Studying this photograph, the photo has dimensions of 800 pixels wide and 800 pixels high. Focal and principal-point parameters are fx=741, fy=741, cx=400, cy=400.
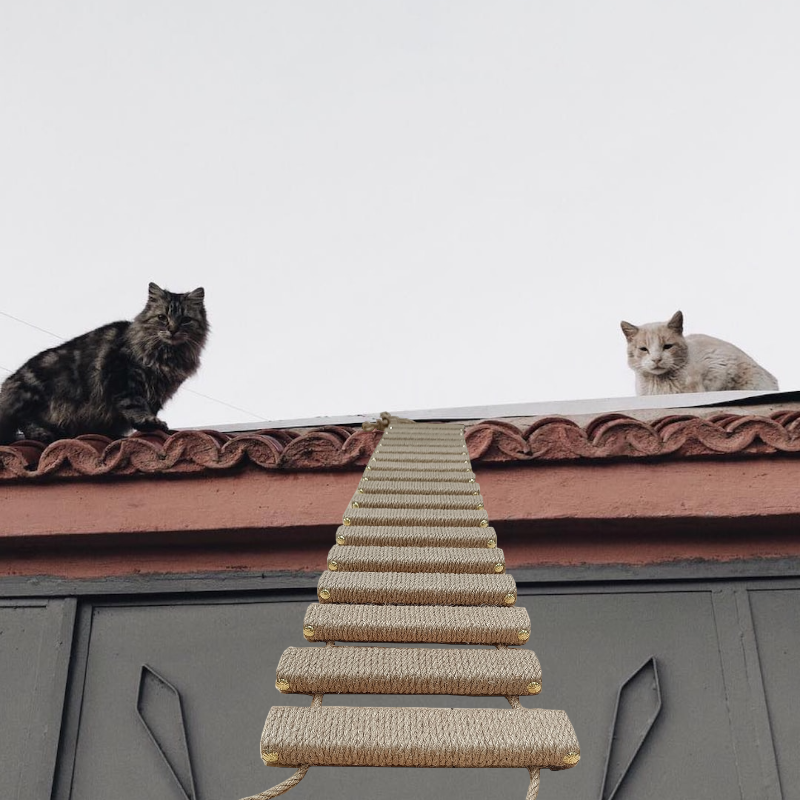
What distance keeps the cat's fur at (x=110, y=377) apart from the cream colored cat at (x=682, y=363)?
3432mm

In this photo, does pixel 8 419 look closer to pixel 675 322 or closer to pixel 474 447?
pixel 474 447

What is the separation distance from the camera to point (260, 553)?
254 cm

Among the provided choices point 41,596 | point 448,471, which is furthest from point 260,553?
point 448,471

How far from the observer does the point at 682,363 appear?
562 centimetres

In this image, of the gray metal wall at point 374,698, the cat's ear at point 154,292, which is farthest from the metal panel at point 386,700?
the cat's ear at point 154,292

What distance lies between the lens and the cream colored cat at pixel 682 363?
5219 mm

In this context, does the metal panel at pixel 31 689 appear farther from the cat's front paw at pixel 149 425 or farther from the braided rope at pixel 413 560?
the braided rope at pixel 413 560

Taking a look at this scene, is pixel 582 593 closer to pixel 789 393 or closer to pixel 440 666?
pixel 789 393

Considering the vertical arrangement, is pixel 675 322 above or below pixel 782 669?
above

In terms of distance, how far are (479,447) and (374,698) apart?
898 mm

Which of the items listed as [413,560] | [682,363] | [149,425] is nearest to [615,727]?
[413,560]

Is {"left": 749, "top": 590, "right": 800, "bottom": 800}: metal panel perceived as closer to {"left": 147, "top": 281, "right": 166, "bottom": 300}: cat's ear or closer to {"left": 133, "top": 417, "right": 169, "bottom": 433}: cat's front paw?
{"left": 133, "top": 417, "right": 169, "bottom": 433}: cat's front paw

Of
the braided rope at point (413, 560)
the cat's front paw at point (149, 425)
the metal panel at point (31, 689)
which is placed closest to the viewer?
the braided rope at point (413, 560)

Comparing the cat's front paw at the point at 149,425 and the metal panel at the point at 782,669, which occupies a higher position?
the cat's front paw at the point at 149,425
